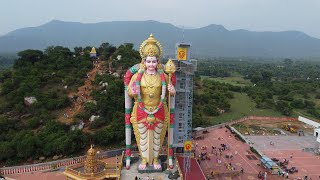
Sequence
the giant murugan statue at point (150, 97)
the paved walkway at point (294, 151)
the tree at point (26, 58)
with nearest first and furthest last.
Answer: the giant murugan statue at point (150, 97) < the paved walkway at point (294, 151) < the tree at point (26, 58)

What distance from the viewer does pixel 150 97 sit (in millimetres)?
15883

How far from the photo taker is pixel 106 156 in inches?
838

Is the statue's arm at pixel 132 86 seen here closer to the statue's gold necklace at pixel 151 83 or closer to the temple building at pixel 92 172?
the statue's gold necklace at pixel 151 83

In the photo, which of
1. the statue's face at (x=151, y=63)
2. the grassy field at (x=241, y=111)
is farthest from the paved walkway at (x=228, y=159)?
the statue's face at (x=151, y=63)

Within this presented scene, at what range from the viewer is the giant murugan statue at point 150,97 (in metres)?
15.9

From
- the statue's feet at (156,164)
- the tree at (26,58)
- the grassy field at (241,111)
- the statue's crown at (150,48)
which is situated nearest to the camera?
the statue's crown at (150,48)

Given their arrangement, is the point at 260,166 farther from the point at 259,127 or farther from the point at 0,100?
the point at 0,100

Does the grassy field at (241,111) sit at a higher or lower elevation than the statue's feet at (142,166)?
lower

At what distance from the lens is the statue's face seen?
51.7 feet

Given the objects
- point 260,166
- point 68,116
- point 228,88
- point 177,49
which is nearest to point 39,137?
point 68,116

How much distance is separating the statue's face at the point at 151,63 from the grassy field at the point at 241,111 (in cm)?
1608

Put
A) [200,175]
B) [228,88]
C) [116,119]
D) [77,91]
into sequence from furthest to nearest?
1. [228,88]
2. [77,91]
3. [116,119]
4. [200,175]

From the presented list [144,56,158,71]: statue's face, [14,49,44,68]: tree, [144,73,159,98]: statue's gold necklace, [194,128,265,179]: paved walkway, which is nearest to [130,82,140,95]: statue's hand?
[144,73,159,98]: statue's gold necklace

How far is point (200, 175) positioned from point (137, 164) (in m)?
3.34
